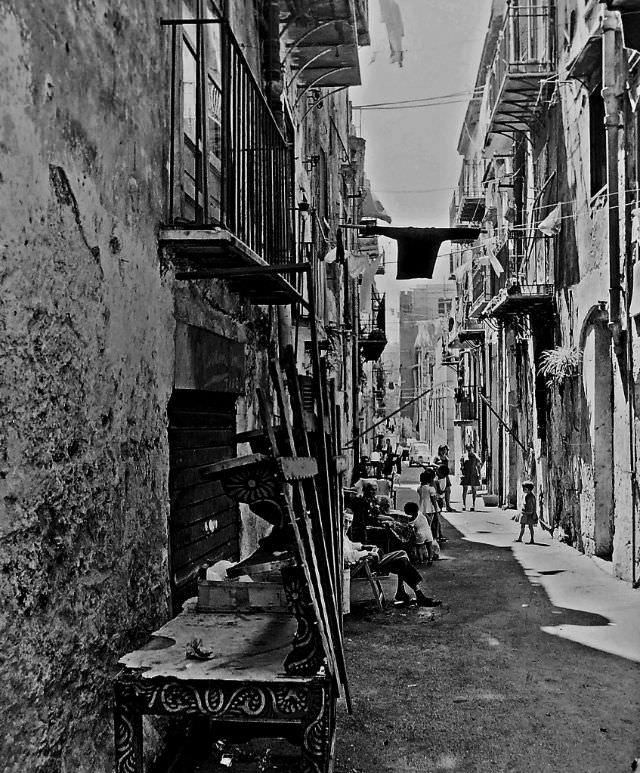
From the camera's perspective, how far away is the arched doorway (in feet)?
41.4

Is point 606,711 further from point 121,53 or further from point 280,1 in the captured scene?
point 280,1

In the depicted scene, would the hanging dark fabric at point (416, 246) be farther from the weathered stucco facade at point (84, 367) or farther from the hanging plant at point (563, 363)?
the weathered stucco facade at point (84, 367)

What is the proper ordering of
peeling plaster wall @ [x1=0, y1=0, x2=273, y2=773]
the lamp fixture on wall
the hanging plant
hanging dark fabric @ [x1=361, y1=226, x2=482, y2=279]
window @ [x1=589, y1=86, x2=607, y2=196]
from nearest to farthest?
peeling plaster wall @ [x1=0, y1=0, x2=273, y2=773]
hanging dark fabric @ [x1=361, y1=226, x2=482, y2=279]
window @ [x1=589, y1=86, x2=607, y2=196]
the hanging plant
the lamp fixture on wall

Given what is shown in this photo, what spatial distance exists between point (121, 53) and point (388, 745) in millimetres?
4566

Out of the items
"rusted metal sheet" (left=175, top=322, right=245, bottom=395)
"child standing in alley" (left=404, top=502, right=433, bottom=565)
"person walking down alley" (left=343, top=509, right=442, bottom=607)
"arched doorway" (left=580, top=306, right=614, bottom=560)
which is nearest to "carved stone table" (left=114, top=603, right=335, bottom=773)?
"rusted metal sheet" (left=175, top=322, right=245, bottom=395)

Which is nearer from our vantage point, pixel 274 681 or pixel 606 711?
pixel 274 681

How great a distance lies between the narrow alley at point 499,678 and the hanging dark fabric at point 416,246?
4335 mm

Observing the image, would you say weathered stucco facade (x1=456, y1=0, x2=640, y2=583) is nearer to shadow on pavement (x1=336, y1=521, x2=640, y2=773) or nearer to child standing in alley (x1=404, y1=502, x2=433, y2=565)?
child standing in alley (x1=404, y1=502, x2=433, y2=565)

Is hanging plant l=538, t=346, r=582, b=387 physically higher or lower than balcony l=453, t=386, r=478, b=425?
higher

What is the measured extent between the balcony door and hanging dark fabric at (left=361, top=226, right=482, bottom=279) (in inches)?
167

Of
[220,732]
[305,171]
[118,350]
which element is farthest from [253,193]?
[305,171]

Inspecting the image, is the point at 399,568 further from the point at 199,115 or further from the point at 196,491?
the point at 199,115

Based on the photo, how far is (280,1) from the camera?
9539 mm

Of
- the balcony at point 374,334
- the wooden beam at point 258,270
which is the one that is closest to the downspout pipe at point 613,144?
the wooden beam at point 258,270
